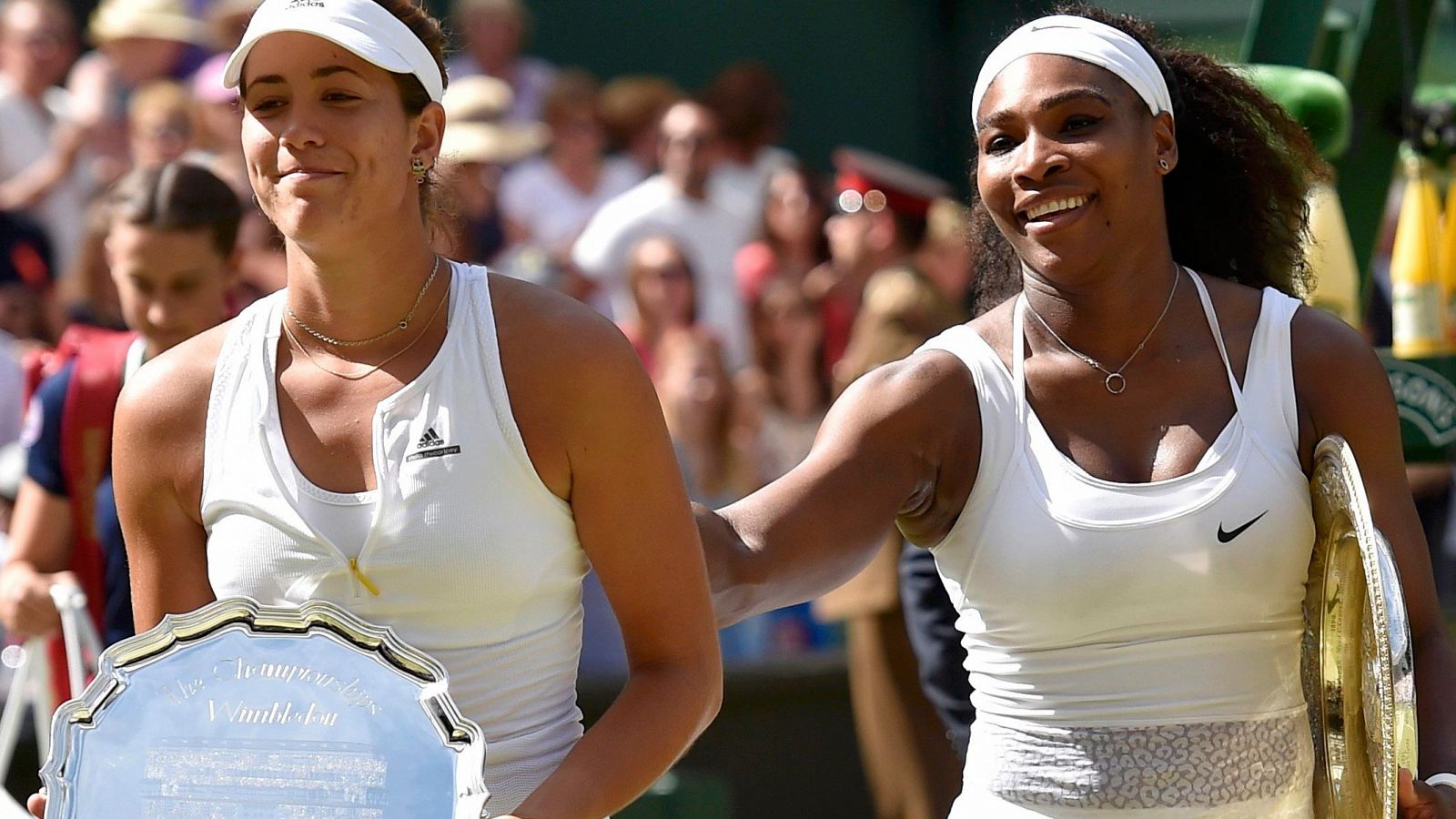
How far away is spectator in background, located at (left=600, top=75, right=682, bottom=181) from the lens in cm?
805

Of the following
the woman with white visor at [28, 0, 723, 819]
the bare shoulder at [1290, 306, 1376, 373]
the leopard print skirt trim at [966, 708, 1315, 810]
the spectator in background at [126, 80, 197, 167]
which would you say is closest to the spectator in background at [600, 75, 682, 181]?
the spectator in background at [126, 80, 197, 167]

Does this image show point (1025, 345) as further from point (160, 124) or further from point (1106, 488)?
point (160, 124)

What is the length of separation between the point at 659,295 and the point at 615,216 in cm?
66

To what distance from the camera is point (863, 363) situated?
5285mm

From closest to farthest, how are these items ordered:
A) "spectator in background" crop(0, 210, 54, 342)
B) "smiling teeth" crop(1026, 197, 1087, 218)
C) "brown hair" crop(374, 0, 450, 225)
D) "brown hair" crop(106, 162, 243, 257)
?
"brown hair" crop(374, 0, 450, 225)
"smiling teeth" crop(1026, 197, 1087, 218)
"brown hair" crop(106, 162, 243, 257)
"spectator in background" crop(0, 210, 54, 342)

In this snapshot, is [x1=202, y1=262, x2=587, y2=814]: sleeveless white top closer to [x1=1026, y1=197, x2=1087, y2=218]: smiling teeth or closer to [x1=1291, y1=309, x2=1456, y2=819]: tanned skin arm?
[x1=1026, y1=197, x2=1087, y2=218]: smiling teeth

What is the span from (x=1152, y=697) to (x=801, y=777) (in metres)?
3.14

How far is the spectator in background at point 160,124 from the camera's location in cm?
611

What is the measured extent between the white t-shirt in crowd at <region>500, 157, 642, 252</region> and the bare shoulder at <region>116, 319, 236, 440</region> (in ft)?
16.6

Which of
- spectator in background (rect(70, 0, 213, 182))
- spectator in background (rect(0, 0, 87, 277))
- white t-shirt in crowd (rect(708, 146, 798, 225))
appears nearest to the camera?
spectator in background (rect(0, 0, 87, 277))

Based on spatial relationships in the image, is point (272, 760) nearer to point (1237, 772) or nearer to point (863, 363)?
point (1237, 772)

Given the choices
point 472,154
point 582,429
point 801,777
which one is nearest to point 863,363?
point 801,777

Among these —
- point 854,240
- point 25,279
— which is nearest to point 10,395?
point 25,279

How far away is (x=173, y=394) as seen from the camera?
7.47 ft
